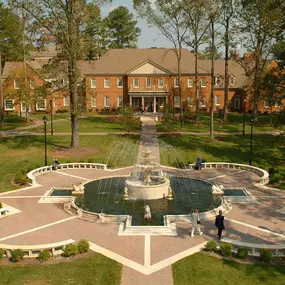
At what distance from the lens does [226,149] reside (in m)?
38.0

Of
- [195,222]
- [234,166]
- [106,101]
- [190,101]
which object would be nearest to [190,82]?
[190,101]

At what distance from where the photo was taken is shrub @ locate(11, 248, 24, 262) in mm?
15602

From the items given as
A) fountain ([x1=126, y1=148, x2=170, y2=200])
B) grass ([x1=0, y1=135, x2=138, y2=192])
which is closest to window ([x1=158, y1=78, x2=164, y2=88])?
grass ([x1=0, y1=135, x2=138, y2=192])

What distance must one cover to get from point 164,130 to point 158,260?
31371mm

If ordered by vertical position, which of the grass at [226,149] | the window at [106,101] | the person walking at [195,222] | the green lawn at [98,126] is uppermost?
the window at [106,101]

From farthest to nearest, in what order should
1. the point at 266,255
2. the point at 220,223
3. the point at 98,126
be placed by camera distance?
the point at 98,126
the point at 220,223
the point at 266,255

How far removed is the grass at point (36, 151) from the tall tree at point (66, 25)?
480 cm

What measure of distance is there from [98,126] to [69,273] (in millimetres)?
36554

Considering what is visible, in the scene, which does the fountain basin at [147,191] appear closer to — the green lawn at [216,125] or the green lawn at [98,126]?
the green lawn at [216,125]

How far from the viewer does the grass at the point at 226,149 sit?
34.4m

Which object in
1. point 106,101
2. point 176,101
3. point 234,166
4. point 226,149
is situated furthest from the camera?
point 106,101

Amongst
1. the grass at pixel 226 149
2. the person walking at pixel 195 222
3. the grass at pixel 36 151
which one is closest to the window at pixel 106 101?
the grass at pixel 36 151

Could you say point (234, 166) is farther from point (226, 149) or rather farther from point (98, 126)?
point (98, 126)

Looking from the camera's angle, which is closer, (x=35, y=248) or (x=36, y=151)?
(x=35, y=248)
